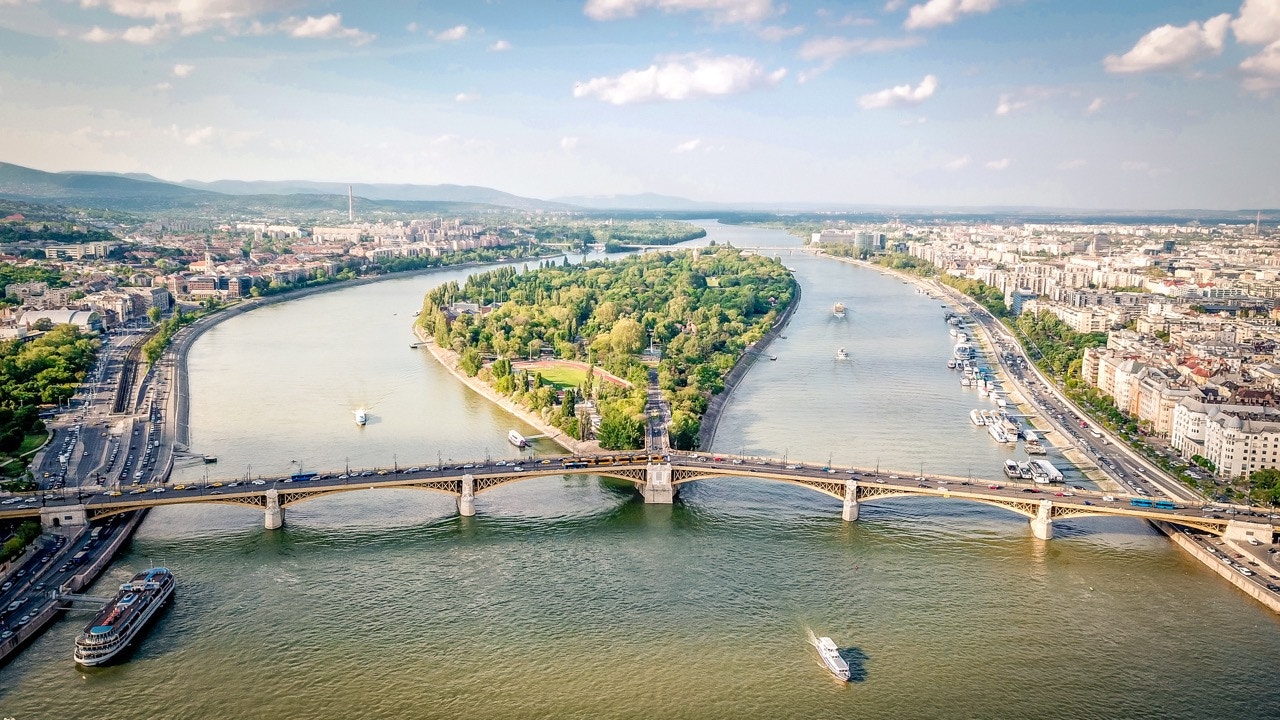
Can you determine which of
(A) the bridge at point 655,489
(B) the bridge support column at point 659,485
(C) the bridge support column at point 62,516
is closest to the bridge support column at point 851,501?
(A) the bridge at point 655,489

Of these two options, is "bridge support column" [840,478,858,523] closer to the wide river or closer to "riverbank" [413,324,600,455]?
the wide river

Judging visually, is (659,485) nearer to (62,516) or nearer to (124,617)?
(124,617)

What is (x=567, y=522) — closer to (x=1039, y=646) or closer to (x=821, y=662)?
(x=821, y=662)

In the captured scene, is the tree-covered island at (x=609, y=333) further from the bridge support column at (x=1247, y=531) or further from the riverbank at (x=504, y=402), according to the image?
the bridge support column at (x=1247, y=531)

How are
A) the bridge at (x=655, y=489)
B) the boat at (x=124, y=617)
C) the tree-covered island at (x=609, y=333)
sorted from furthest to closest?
1. the tree-covered island at (x=609, y=333)
2. the bridge at (x=655, y=489)
3. the boat at (x=124, y=617)

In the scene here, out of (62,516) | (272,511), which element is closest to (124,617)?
(272,511)

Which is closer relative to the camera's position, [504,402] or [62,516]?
[62,516]

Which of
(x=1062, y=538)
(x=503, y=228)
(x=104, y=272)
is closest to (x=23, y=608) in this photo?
(x=1062, y=538)
